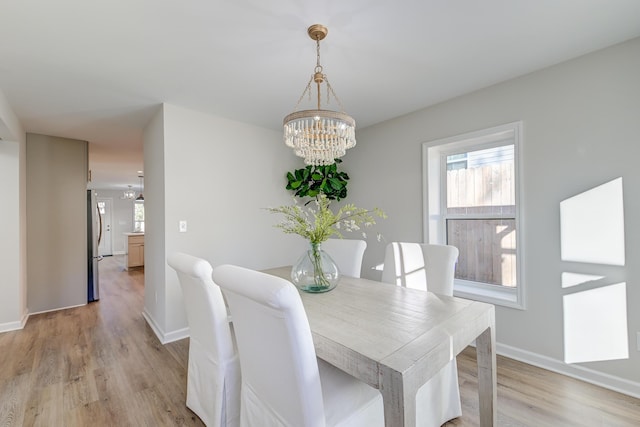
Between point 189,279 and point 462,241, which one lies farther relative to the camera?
point 462,241

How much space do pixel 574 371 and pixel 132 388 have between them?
10.8 feet

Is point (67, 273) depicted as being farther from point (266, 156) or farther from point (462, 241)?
point (462, 241)

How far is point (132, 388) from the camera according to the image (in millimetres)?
2104

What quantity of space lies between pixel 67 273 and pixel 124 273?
287 centimetres

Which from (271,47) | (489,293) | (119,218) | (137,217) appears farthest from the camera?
(137,217)

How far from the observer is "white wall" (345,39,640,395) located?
6.33ft

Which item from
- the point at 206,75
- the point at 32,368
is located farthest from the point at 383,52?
the point at 32,368

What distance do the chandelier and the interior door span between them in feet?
35.3

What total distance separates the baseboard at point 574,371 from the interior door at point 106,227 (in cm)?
1161

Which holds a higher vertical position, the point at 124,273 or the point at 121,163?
the point at 121,163

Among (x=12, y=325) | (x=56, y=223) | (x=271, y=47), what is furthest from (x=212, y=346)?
(x=56, y=223)

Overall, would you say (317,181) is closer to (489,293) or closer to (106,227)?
(489,293)

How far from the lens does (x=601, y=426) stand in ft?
5.48

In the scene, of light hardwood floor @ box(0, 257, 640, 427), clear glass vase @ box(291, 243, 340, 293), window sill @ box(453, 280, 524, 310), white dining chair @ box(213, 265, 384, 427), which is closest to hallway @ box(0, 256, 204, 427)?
light hardwood floor @ box(0, 257, 640, 427)
